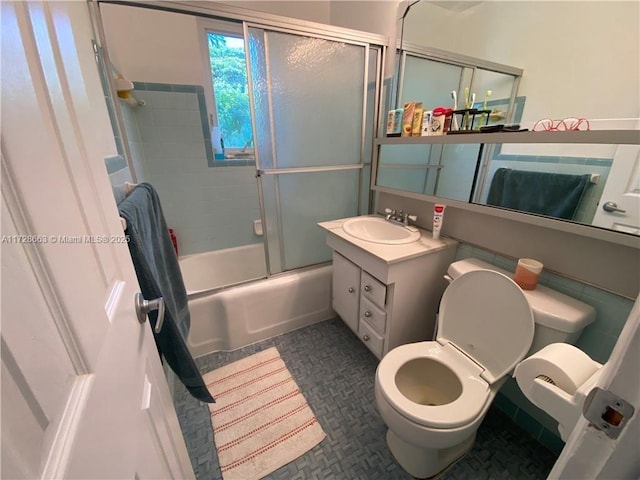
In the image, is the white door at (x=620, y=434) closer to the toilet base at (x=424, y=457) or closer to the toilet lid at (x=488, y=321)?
the toilet lid at (x=488, y=321)

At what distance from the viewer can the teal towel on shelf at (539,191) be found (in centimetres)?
105

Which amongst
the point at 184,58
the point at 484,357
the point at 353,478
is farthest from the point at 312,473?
the point at 184,58

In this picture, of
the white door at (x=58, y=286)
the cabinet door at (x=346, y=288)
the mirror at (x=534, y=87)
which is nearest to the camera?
the white door at (x=58, y=286)

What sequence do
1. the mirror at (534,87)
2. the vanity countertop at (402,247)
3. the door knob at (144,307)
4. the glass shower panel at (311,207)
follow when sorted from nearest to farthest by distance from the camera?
the door knob at (144,307) → the mirror at (534,87) → the vanity countertop at (402,247) → the glass shower panel at (311,207)

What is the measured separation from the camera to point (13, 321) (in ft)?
0.83

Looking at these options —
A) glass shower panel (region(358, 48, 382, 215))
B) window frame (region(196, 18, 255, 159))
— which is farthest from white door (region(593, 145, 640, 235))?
window frame (region(196, 18, 255, 159))

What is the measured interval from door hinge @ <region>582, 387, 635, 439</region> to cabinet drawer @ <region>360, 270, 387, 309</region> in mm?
968

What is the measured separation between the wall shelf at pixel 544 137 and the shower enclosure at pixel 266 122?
0.59 meters

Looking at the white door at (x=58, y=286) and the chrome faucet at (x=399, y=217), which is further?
the chrome faucet at (x=399, y=217)

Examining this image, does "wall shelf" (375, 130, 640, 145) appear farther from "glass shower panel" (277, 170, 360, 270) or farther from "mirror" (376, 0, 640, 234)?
"glass shower panel" (277, 170, 360, 270)

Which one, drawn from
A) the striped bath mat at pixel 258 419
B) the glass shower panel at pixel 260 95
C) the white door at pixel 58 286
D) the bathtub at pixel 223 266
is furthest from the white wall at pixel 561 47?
the bathtub at pixel 223 266

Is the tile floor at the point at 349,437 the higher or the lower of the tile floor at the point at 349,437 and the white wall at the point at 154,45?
the lower

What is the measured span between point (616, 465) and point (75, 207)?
0.85 metres

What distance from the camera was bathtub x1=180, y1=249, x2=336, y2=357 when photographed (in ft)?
5.51
